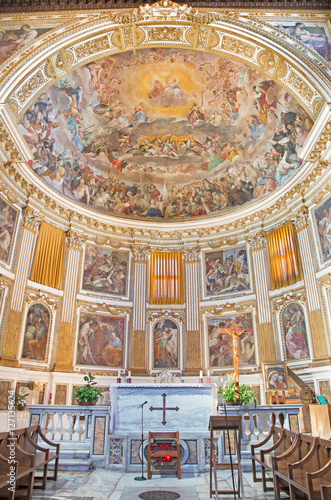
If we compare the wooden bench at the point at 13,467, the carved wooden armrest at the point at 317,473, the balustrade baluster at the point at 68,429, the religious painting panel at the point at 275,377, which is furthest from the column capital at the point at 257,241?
the wooden bench at the point at 13,467

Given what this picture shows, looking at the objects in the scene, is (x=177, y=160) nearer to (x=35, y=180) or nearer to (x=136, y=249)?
(x=136, y=249)

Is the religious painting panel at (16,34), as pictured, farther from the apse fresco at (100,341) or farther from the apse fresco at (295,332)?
the apse fresco at (295,332)

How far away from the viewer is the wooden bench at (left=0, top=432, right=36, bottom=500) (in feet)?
17.4

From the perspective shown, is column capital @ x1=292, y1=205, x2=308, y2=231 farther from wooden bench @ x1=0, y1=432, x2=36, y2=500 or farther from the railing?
wooden bench @ x1=0, y1=432, x2=36, y2=500

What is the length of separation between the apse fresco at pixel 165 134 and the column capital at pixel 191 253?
2062mm

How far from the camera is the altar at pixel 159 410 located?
28.1 ft

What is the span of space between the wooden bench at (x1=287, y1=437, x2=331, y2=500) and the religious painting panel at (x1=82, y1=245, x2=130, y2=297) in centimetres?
1349

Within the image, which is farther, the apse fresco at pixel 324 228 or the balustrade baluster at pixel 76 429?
the apse fresco at pixel 324 228

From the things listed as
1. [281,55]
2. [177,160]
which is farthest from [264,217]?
[281,55]

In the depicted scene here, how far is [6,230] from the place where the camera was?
14461mm

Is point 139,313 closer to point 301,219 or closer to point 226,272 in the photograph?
point 226,272

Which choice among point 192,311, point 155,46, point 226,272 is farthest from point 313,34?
point 192,311

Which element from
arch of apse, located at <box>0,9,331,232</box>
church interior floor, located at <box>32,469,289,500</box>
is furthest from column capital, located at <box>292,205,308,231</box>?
church interior floor, located at <box>32,469,289,500</box>

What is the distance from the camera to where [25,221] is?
15.6m
